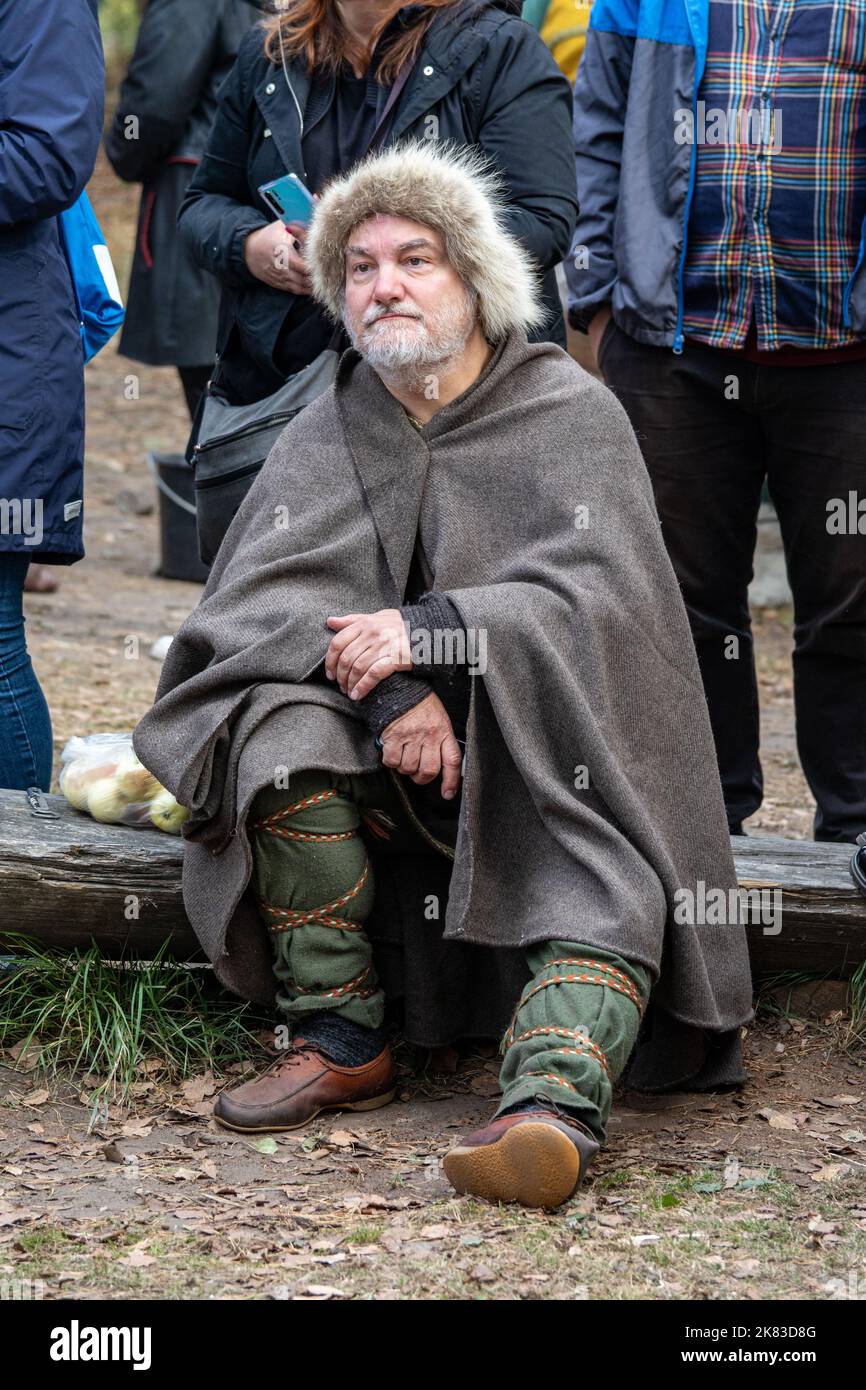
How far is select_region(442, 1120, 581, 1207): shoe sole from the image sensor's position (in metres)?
2.82

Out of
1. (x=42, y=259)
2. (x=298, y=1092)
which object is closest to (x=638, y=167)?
(x=42, y=259)

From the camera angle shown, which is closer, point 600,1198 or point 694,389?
point 600,1198

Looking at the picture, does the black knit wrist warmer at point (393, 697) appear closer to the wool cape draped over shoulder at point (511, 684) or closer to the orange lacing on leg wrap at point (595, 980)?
the wool cape draped over shoulder at point (511, 684)

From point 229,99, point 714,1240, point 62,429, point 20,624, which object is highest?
point 229,99

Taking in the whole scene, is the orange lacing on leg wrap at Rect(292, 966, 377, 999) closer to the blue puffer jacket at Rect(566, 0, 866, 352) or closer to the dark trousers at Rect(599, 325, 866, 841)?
the dark trousers at Rect(599, 325, 866, 841)

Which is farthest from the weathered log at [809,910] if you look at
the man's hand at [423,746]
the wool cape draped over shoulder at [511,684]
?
the man's hand at [423,746]

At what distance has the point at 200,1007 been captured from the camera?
374 centimetres

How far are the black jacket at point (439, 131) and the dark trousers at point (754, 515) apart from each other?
35 cm

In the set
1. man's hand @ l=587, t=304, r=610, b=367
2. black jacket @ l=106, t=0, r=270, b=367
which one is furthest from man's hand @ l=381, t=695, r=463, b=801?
black jacket @ l=106, t=0, r=270, b=367

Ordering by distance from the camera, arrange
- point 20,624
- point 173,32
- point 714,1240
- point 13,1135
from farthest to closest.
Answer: point 173,32
point 20,624
point 13,1135
point 714,1240

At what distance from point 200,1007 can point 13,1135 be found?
1.68 feet

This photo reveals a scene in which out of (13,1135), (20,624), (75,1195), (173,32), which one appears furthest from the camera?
(173,32)
